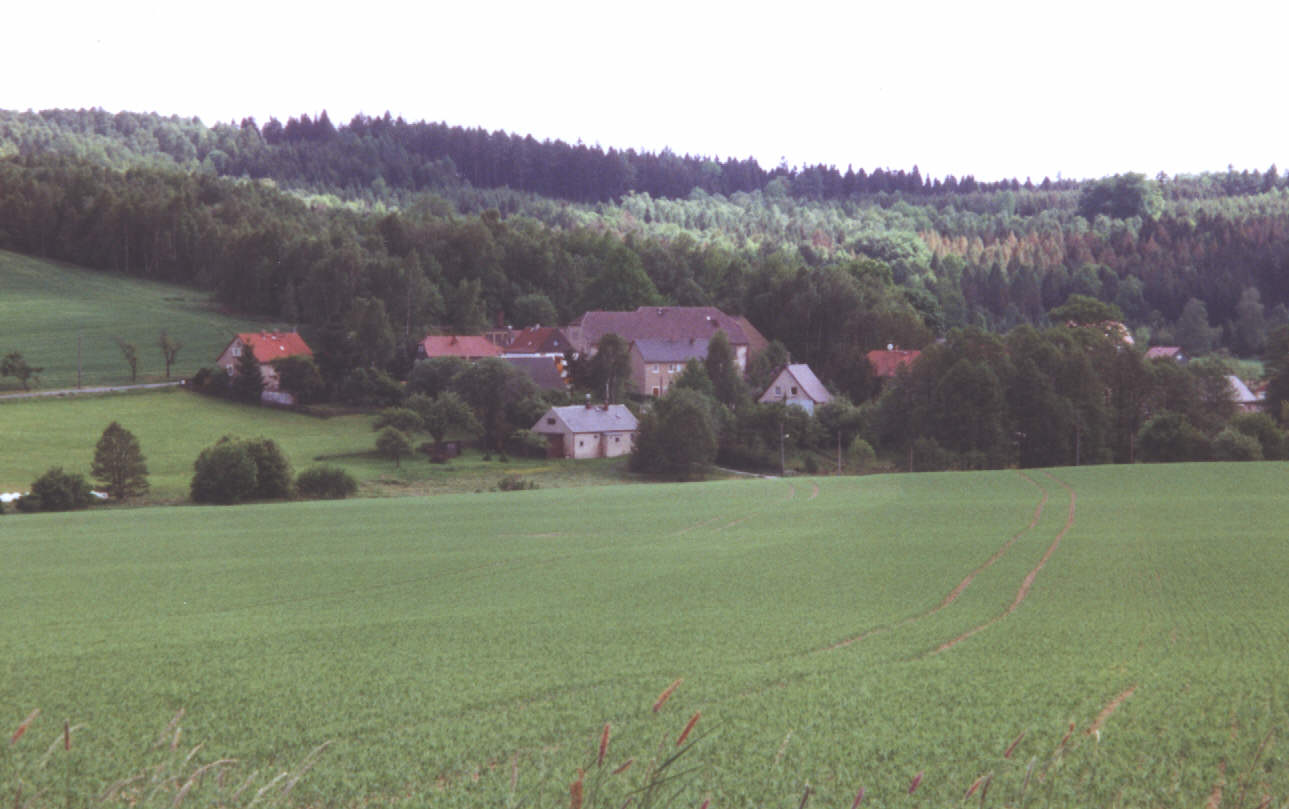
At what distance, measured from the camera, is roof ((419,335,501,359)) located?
3878 inches

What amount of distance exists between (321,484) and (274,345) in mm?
42199

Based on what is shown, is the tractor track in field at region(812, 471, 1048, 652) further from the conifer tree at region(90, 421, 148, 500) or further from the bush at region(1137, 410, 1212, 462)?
the conifer tree at region(90, 421, 148, 500)

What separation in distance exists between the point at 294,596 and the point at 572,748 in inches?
556

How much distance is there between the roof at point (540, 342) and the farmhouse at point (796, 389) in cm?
2299

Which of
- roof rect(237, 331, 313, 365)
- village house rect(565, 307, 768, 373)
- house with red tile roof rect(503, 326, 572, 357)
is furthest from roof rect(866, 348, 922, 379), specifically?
roof rect(237, 331, 313, 365)

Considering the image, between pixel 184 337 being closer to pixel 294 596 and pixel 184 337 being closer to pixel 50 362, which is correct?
pixel 50 362

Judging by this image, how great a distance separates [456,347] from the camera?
99812 millimetres

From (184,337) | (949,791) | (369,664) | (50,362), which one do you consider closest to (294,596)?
(369,664)

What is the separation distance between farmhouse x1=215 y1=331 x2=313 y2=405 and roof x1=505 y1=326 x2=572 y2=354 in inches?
759

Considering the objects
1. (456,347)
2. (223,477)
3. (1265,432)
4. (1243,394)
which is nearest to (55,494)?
(223,477)

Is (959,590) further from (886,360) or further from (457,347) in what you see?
(457,347)

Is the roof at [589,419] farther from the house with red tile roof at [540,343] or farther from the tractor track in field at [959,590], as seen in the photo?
the tractor track in field at [959,590]

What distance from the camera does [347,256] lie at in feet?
356

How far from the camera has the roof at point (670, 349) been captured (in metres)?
103
